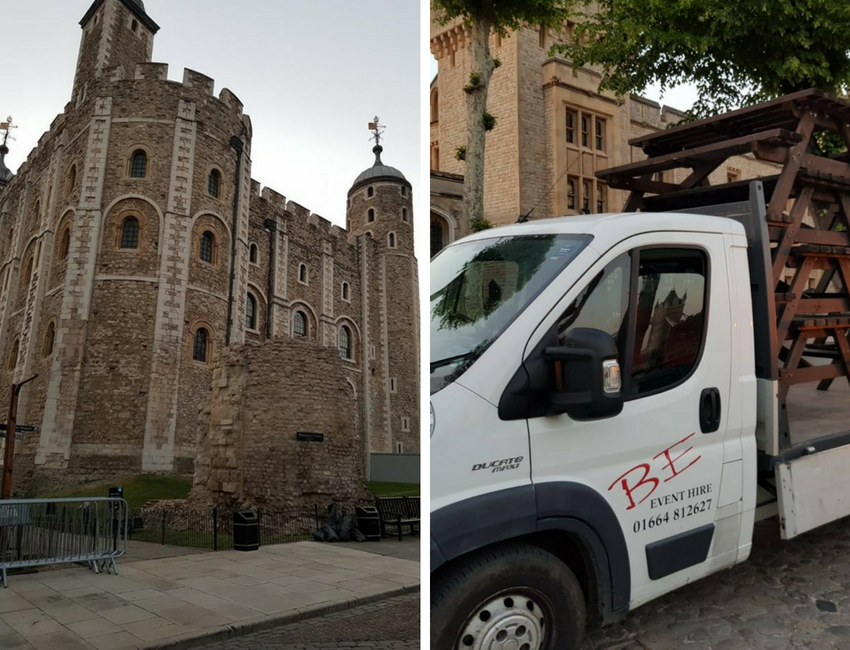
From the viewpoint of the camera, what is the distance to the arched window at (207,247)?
2.05m

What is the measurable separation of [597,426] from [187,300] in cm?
125

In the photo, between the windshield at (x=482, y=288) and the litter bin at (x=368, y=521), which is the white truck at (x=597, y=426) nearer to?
the windshield at (x=482, y=288)

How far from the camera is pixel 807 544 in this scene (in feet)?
11.6

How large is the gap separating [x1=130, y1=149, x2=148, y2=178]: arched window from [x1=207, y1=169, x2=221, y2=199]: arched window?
0.19m

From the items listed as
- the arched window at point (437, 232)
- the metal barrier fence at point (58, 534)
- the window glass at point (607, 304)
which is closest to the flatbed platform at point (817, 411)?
the window glass at point (607, 304)

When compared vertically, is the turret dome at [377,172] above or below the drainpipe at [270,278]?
above

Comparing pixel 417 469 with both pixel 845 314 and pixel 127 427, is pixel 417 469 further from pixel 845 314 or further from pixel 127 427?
pixel 845 314

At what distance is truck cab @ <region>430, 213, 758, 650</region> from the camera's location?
1.81 meters

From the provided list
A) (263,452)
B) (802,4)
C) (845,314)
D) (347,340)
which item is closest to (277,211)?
(347,340)

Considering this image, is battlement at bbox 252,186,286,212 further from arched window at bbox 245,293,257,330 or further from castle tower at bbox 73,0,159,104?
castle tower at bbox 73,0,159,104

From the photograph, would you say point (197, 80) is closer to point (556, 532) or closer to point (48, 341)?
point (48, 341)

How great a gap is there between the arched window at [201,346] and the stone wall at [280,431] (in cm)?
5

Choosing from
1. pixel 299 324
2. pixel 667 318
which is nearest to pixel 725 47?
pixel 667 318

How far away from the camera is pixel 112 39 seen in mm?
1668
